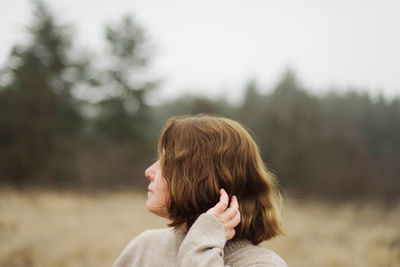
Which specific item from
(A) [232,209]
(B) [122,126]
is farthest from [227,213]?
(B) [122,126]

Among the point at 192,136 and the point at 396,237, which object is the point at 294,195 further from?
the point at 192,136

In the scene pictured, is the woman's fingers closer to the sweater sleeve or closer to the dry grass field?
the sweater sleeve

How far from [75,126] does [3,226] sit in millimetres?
10570

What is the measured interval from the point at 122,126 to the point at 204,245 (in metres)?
15.9

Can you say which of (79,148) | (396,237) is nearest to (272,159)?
(396,237)

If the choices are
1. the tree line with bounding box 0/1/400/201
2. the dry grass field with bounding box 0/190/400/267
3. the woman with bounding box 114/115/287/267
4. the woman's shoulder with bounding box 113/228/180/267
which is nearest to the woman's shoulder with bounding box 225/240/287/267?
the woman with bounding box 114/115/287/267

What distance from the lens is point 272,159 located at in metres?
12.5

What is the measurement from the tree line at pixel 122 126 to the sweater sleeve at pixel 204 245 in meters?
6.18

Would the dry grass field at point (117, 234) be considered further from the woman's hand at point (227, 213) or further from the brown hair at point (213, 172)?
the woman's hand at point (227, 213)

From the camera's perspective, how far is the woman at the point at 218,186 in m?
1.44

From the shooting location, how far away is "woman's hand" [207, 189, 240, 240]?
4.46ft

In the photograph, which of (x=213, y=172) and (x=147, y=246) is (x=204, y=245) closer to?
(x=213, y=172)

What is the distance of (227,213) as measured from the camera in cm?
138

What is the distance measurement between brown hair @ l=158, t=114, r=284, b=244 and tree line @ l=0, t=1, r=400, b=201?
584cm
